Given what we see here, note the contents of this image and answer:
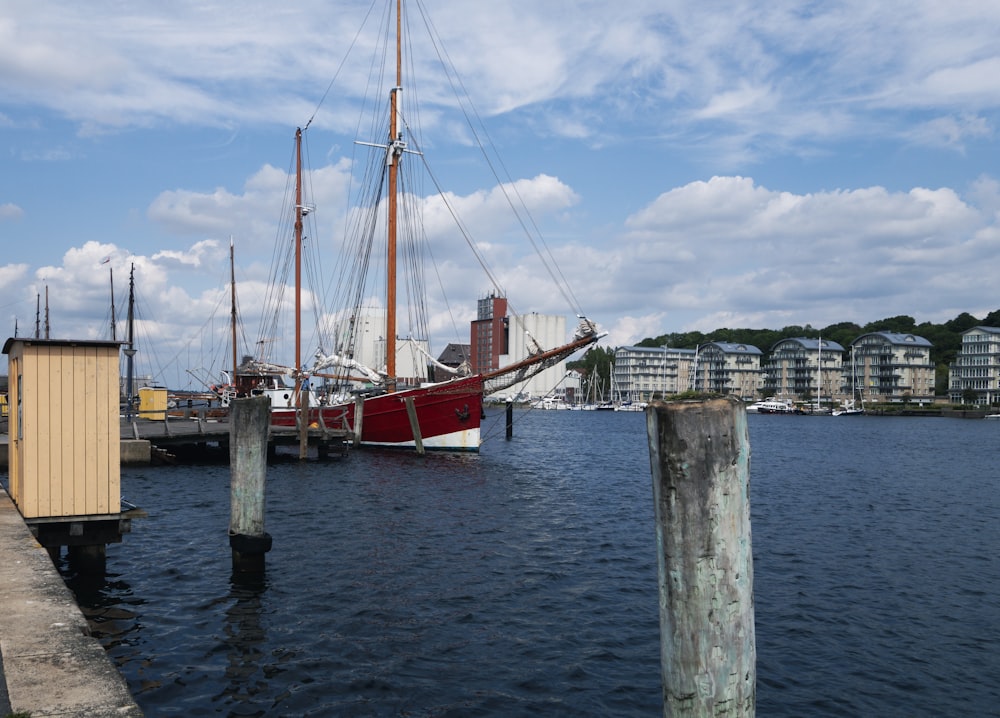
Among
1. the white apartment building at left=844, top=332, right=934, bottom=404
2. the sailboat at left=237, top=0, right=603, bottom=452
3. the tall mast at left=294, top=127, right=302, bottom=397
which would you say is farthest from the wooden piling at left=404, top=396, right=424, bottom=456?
the white apartment building at left=844, top=332, right=934, bottom=404

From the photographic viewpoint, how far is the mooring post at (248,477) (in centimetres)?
1427

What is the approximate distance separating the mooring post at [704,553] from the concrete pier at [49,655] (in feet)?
12.6

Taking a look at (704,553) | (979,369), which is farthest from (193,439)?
(979,369)

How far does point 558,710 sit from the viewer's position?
9.62m

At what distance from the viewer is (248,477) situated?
14242 millimetres

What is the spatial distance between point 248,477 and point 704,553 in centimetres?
1073

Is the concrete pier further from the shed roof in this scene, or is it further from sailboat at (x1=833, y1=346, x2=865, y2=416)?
sailboat at (x1=833, y1=346, x2=865, y2=416)

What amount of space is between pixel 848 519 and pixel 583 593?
45.9ft

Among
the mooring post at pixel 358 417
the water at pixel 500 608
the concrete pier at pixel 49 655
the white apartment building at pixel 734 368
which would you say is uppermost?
the white apartment building at pixel 734 368

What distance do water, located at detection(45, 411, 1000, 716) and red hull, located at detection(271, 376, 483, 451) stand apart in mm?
13584

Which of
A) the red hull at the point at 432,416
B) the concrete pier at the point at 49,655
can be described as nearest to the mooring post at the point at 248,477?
the concrete pier at the point at 49,655

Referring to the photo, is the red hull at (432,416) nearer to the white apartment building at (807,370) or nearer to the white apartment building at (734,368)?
the white apartment building at (807,370)

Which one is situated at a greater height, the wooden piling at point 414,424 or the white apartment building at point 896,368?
the white apartment building at point 896,368

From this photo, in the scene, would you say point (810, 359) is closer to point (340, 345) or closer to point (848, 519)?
point (340, 345)
